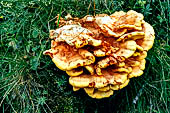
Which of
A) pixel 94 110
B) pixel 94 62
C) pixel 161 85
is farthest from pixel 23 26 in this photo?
pixel 161 85

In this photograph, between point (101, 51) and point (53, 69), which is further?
point (53, 69)

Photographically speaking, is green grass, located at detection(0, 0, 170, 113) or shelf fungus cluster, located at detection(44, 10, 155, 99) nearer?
shelf fungus cluster, located at detection(44, 10, 155, 99)

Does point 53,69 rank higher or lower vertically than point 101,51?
lower

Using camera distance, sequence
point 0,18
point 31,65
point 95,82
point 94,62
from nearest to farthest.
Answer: point 95,82
point 94,62
point 31,65
point 0,18

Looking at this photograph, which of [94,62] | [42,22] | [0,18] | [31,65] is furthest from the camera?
[0,18]

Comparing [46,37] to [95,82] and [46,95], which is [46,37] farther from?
[95,82]
